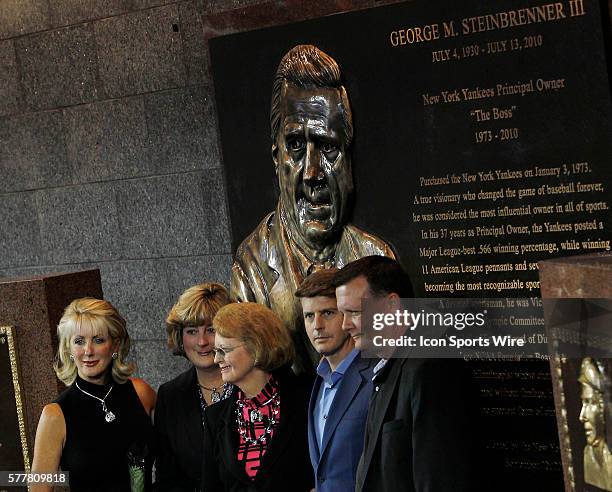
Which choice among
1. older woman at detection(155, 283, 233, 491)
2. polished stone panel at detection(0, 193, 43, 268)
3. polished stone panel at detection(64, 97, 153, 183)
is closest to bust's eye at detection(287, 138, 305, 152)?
older woman at detection(155, 283, 233, 491)

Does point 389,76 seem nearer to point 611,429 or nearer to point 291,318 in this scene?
point 291,318

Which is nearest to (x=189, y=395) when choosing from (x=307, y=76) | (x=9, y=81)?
(x=307, y=76)

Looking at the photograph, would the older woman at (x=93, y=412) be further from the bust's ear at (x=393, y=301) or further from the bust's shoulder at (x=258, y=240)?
the bust's ear at (x=393, y=301)

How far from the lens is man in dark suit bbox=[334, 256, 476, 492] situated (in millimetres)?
3660

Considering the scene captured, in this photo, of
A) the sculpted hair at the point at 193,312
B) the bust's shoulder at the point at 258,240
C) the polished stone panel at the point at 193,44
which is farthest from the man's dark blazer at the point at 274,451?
the polished stone panel at the point at 193,44

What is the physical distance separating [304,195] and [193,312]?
2.65 ft

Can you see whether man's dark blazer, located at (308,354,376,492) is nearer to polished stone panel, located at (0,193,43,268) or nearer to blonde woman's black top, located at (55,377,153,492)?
blonde woman's black top, located at (55,377,153,492)

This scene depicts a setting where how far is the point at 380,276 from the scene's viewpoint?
13.6ft

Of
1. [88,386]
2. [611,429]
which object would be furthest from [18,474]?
[611,429]

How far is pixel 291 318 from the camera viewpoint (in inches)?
213

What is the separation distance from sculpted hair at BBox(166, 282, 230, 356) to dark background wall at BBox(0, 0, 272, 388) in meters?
1.58

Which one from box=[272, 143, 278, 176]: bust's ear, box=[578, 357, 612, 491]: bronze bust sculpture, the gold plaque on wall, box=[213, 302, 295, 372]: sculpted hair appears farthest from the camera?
the gold plaque on wall

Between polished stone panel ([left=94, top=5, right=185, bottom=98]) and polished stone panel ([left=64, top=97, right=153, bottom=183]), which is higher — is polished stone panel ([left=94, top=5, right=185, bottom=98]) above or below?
above

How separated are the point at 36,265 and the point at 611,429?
16.9ft
